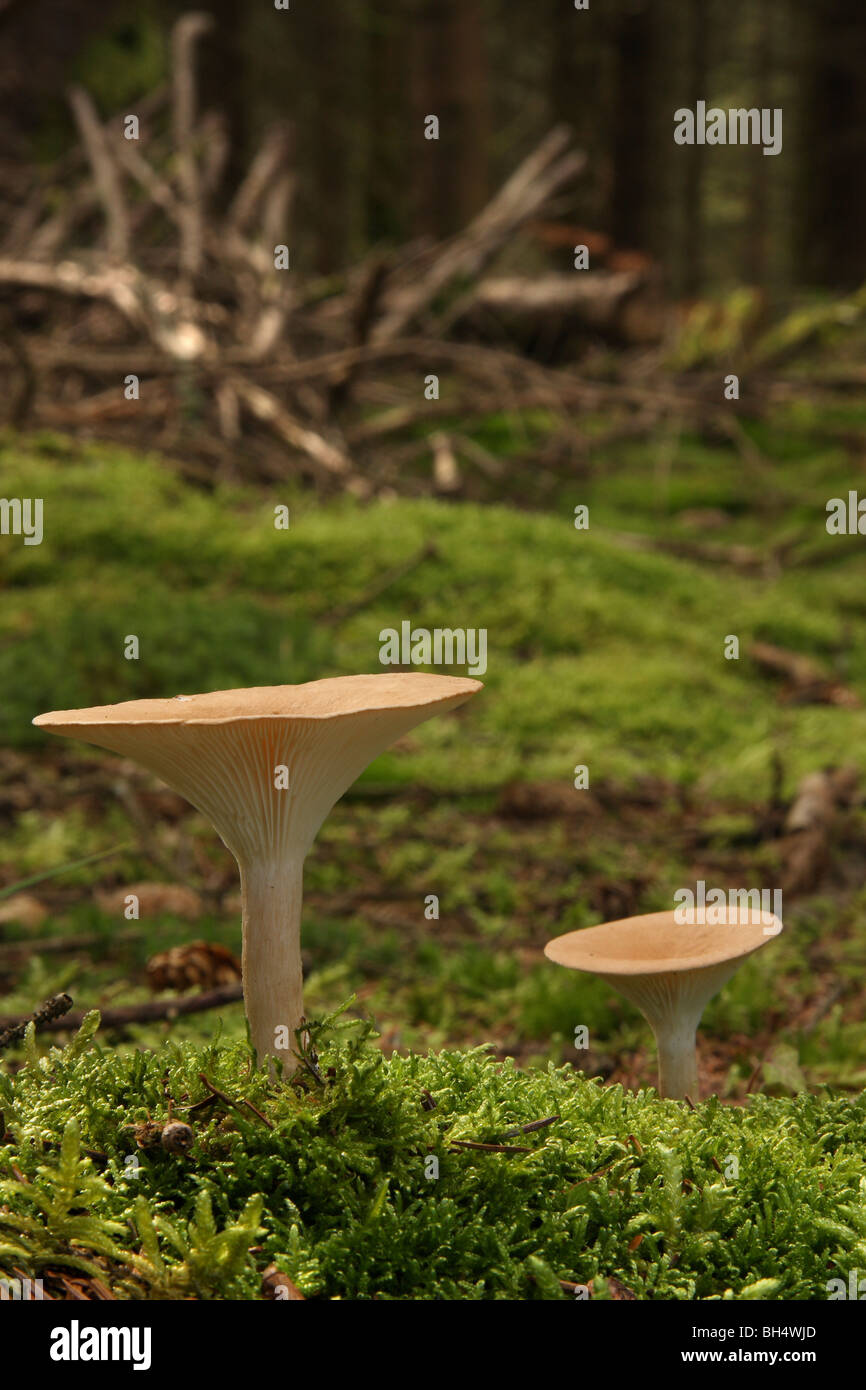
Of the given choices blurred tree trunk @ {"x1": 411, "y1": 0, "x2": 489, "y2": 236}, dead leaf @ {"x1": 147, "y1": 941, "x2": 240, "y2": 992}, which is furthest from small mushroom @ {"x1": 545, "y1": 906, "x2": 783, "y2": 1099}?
blurred tree trunk @ {"x1": 411, "y1": 0, "x2": 489, "y2": 236}

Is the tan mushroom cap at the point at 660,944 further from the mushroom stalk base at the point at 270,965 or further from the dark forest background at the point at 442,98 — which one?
the dark forest background at the point at 442,98

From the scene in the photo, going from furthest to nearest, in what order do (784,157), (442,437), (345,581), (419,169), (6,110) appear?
(784,157)
(419,169)
(6,110)
(442,437)
(345,581)

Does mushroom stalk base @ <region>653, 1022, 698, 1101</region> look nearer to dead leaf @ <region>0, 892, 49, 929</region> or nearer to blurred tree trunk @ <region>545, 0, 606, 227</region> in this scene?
dead leaf @ <region>0, 892, 49, 929</region>

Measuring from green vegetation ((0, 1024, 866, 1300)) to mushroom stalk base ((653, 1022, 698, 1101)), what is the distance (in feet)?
0.85

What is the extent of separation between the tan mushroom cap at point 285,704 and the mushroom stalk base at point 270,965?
33 centimetres

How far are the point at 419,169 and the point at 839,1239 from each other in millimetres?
12087

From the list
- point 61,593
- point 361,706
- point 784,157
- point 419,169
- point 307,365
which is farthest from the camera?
→ point 784,157

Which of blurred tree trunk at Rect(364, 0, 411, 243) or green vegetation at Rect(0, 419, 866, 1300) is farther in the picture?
blurred tree trunk at Rect(364, 0, 411, 243)

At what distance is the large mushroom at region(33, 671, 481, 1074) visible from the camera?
172 centimetres

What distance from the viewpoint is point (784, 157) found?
2727cm

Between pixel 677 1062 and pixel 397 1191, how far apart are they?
0.81 metres

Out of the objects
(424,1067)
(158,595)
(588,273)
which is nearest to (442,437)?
(158,595)
